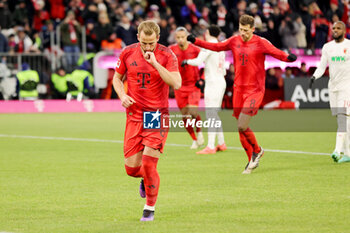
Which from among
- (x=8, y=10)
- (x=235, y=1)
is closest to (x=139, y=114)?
(x=8, y=10)

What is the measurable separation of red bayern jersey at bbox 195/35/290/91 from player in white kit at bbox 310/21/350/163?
1759 mm

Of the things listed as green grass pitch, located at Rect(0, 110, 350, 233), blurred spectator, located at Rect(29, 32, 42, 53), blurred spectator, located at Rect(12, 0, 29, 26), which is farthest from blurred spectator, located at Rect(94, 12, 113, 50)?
green grass pitch, located at Rect(0, 110, 350, 233)

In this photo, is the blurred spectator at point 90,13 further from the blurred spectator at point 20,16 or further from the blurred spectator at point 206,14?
the blurred spectator at point 206,14

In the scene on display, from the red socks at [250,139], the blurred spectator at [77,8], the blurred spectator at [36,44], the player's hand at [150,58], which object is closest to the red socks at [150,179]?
the player's hand at [150,58]

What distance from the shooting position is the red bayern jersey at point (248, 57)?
12047 mm

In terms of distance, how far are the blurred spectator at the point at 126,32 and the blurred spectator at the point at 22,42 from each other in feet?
10.8

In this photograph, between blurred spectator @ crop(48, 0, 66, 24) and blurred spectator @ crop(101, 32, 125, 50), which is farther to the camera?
blurred spectator @ crop(48, 0, 66, 24)

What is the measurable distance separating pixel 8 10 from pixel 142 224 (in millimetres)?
22513

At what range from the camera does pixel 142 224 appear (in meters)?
7.81

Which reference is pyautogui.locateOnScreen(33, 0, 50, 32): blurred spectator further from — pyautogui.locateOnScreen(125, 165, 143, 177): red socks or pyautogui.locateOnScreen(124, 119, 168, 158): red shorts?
pyautogui.locateOnScreen(124, 119, 168, 158): red shorts

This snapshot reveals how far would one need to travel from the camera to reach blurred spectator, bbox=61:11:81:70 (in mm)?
27828

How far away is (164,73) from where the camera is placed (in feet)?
25.5

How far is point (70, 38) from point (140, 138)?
2032cm

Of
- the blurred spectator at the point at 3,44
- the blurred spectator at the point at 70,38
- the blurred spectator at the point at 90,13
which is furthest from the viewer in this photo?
the blurred spectator at the point at 90,13
